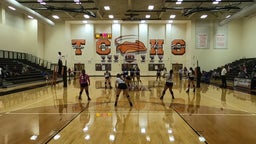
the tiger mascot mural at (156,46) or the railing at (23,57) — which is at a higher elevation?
the tiger mascot mural at (156,46)

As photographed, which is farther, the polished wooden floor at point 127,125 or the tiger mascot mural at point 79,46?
the tiger mascot mural at point 79,46

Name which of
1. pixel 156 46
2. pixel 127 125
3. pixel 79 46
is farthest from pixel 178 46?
pixel 127 125

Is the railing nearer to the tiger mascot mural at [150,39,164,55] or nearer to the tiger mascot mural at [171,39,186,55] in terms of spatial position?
the tiger mascot mural at [150,39,164,55]

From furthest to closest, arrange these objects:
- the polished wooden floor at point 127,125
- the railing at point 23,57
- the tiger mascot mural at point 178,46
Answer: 1. the tiger mascot mural at point 178,46
2. the railing at point 23,57
3. the polished wooden floor at point 127,125

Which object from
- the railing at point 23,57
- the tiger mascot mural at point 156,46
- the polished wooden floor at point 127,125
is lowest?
the polished wooden floor at point 127,125

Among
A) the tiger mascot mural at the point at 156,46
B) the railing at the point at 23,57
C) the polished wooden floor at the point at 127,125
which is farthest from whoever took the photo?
the tiger mascot mural at the point at 156,46

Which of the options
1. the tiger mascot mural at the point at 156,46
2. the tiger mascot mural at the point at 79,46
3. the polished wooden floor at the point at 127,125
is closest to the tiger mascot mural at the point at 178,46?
the tiger mascot mural at the point at 156,46

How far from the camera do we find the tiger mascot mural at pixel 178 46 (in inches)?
1503

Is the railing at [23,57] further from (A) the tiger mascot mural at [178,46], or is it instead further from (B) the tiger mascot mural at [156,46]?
(A) the tiger mascot mural at [178,46]

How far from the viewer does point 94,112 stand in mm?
9836

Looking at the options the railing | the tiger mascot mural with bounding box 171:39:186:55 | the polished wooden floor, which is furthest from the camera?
the tiger mascot mural with bounding box 171:39:186:55

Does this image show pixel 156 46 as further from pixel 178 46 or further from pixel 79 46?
pixel 79 46

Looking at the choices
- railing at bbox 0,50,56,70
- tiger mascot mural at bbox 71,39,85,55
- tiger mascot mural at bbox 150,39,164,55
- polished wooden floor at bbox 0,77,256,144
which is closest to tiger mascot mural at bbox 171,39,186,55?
tiger mascot mural at bbox 150,39,164,55

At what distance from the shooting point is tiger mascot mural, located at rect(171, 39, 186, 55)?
3819 centimetres
